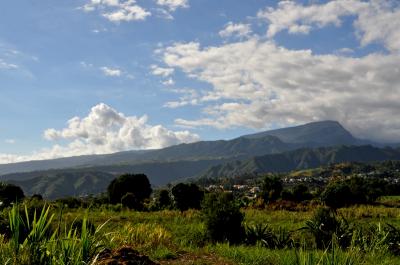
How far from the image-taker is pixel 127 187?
68812 mm

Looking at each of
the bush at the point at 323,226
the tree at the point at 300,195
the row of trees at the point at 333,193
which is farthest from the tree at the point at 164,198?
the bush at the point at 323,226

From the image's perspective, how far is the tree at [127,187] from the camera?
67.9 m

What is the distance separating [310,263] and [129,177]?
64406mm

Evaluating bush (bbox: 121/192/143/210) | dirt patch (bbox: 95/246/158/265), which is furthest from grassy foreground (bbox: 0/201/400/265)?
bush (bbox: 121/192/143/210)

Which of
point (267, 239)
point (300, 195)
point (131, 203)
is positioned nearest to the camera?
point (267, 239)

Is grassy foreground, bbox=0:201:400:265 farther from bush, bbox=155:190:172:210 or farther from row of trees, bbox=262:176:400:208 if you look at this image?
bush, bbox=155:190:172:210

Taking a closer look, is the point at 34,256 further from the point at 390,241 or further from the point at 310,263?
the point at 390,241

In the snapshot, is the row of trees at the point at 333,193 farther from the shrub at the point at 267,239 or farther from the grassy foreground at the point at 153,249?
the shrub at the point at 267,239

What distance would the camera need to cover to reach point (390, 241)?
18.5 meters

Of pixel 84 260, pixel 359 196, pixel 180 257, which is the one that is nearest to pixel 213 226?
pixel 180 257

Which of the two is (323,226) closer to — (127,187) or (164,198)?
(164,198)

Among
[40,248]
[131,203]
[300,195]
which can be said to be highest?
[40,248]

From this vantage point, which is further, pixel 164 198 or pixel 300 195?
pixel 300 195

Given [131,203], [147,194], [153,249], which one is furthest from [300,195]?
[153,249]
